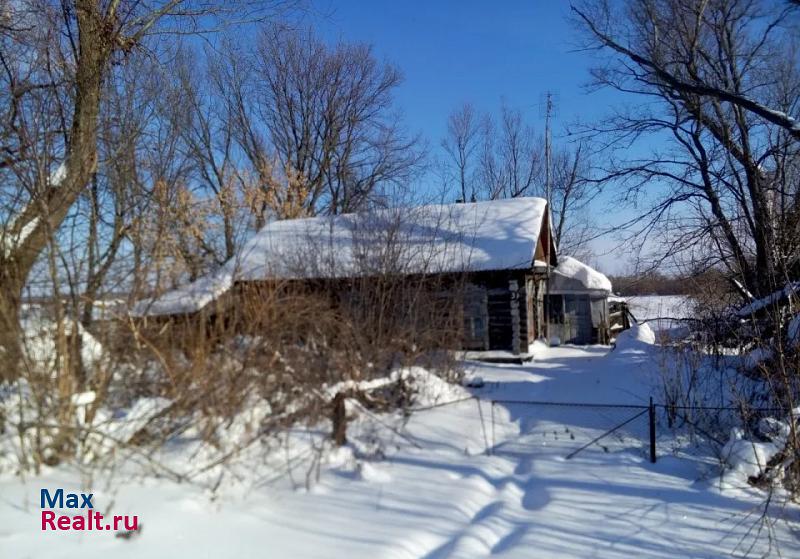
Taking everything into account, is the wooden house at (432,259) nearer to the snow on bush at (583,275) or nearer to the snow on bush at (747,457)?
the snow on bush at (583,275)

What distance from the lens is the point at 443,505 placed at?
5.36m

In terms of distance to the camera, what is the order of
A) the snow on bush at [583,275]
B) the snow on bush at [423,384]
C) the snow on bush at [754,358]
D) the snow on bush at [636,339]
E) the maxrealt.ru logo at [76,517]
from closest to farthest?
the maxrealt.ru logo at [76,517] → the snow on bush at [754,358] → the snow on bush at [423,384] → the snow on bush at [636,339] → the snow on bush at [583,275]

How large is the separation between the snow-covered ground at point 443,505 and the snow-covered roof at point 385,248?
1.89 meters

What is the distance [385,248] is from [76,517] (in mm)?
8100

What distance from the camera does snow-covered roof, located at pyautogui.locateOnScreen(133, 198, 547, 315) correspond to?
715cm

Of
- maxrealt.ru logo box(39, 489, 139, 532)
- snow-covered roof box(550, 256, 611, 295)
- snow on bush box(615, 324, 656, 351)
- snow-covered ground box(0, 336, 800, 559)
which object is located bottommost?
snow-covered ground box(0, 336, 800, 559)

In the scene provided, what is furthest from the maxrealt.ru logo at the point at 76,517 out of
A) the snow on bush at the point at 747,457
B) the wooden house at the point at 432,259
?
the snow on bush at the point at 747,457

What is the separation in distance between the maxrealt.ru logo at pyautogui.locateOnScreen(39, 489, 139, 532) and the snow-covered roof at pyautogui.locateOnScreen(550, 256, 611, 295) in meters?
21.6

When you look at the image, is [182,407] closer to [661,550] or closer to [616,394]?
[661,550]

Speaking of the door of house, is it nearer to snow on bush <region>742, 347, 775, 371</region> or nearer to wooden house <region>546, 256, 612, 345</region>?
wooden house <region>546, 256, 612, 345</region>

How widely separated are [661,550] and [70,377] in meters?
4.67

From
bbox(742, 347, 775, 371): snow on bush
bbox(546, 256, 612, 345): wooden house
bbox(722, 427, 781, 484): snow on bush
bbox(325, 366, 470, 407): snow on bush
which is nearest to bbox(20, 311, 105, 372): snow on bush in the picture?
bbox(325, 366, 470, 407): snow on bush

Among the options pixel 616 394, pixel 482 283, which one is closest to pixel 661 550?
pixel 616 394

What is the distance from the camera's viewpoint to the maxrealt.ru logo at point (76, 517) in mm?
3970
